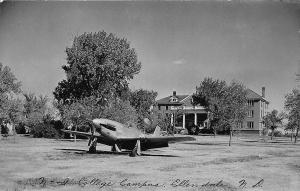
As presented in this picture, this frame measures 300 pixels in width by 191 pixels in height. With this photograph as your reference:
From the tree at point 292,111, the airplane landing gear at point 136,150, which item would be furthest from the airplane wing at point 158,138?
the tree at point 292,111

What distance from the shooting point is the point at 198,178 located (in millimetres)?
16156

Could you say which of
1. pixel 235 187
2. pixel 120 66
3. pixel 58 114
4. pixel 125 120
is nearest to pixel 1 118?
pixel 58 114

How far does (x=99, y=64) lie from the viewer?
58344mm

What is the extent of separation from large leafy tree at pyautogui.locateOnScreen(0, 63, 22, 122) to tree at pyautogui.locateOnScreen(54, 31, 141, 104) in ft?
34.0

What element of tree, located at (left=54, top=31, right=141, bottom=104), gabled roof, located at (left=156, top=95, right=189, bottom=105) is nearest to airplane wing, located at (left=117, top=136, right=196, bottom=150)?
tree, located at (left=54, top=31, right=141, bottom=104)

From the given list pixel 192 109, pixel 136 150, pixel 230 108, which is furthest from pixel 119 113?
pixel 192 109

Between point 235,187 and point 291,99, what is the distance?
37674mm

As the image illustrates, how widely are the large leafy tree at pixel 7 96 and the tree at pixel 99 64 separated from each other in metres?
10.4

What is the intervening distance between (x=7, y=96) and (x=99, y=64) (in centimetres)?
1490

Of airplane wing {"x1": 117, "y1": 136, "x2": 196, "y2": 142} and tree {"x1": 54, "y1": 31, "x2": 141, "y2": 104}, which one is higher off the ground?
tree {"x1": 54, "y1": 31, "x2": 141, "y2": 104}

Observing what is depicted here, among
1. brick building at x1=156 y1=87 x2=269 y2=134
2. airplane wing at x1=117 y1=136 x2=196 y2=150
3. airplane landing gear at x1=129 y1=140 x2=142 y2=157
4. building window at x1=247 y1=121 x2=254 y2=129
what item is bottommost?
airplane landing gear at x1=129 y1=140 x2=142 y2=157

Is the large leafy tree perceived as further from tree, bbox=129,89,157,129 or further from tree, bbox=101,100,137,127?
tree, bbox=129,89,157,129

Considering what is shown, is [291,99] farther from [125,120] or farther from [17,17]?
[17,17]

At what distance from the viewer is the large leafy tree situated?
4691 centimetres
